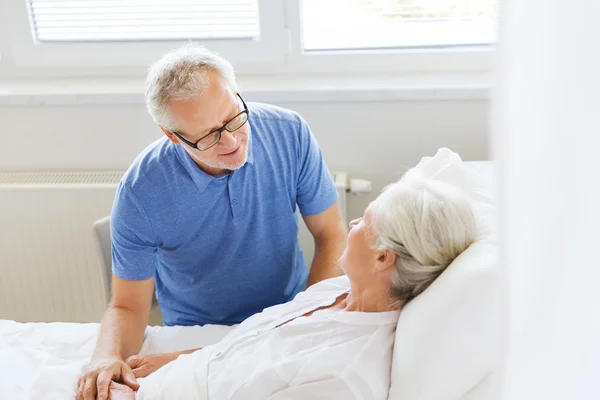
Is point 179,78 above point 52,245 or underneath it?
above

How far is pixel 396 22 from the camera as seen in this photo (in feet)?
7.47

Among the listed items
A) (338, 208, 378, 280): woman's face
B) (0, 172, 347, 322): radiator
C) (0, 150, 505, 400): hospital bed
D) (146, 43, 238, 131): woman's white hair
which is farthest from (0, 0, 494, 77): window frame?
(338, 208, 378, 280): woman's face

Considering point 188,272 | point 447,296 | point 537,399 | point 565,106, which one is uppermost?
point 565,106

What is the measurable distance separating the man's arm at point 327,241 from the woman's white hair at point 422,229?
1.71ft

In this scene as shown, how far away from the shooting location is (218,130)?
61.7 inches

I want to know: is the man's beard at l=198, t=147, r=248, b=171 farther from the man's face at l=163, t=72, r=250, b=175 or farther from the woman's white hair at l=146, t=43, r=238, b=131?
the woman's white hair at l=146, t=43, r=238, b=131

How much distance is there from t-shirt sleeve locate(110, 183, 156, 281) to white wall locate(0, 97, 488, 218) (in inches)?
25.6

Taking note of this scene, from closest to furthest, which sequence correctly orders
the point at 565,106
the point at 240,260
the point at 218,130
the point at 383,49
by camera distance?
the point at 565,106 < the point at 218,130 < the point at 240,260 < the point at 383,49

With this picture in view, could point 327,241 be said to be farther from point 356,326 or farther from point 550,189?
point 550,189

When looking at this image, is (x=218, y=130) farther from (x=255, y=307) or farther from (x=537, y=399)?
(x=537, y=399)

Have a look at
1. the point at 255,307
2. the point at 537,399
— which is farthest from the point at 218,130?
the point at 537,399

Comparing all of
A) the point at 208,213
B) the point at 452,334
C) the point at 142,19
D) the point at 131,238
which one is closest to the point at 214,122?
the point at 208,213

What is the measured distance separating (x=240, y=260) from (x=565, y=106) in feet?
4.51

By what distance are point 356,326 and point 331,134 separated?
39.5 inches
